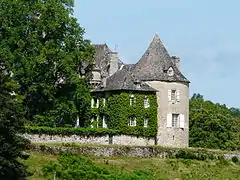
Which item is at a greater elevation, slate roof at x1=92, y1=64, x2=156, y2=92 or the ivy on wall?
slate roof at x1=92, y1=64, x2=156, y2=92

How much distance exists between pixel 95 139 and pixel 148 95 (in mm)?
7150

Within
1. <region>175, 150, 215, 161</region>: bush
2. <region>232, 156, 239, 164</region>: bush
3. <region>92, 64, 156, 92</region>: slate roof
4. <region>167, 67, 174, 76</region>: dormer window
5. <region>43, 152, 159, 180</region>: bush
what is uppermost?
<region>167, 67, 174, 76</region>: dormer window

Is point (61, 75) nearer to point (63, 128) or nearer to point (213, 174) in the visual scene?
point (63, 128)

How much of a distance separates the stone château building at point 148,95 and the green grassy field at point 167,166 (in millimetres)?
7465

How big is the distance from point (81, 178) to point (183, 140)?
64.1ft

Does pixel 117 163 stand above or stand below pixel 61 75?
below

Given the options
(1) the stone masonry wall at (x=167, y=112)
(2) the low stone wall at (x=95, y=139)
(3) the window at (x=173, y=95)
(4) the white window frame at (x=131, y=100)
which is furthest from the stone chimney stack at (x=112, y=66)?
(2) the low stone wall at (x=95, y=139)

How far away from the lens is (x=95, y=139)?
64.6 metres

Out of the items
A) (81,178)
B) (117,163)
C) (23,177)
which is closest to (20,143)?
(23,177)

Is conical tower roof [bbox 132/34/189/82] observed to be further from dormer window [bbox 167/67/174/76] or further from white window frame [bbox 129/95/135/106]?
white window frame [bbox 129/95/135/106]

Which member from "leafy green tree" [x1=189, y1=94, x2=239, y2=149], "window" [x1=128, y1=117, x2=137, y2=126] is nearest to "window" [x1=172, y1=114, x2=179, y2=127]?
"window" [x1=128, y1=117, x2=137, y2=126]

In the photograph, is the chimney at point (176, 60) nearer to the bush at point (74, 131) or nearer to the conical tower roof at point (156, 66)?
the conical tower roof at point (156, 66)

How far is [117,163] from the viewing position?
58.2 meters

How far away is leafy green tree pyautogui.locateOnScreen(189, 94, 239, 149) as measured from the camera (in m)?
86.1
